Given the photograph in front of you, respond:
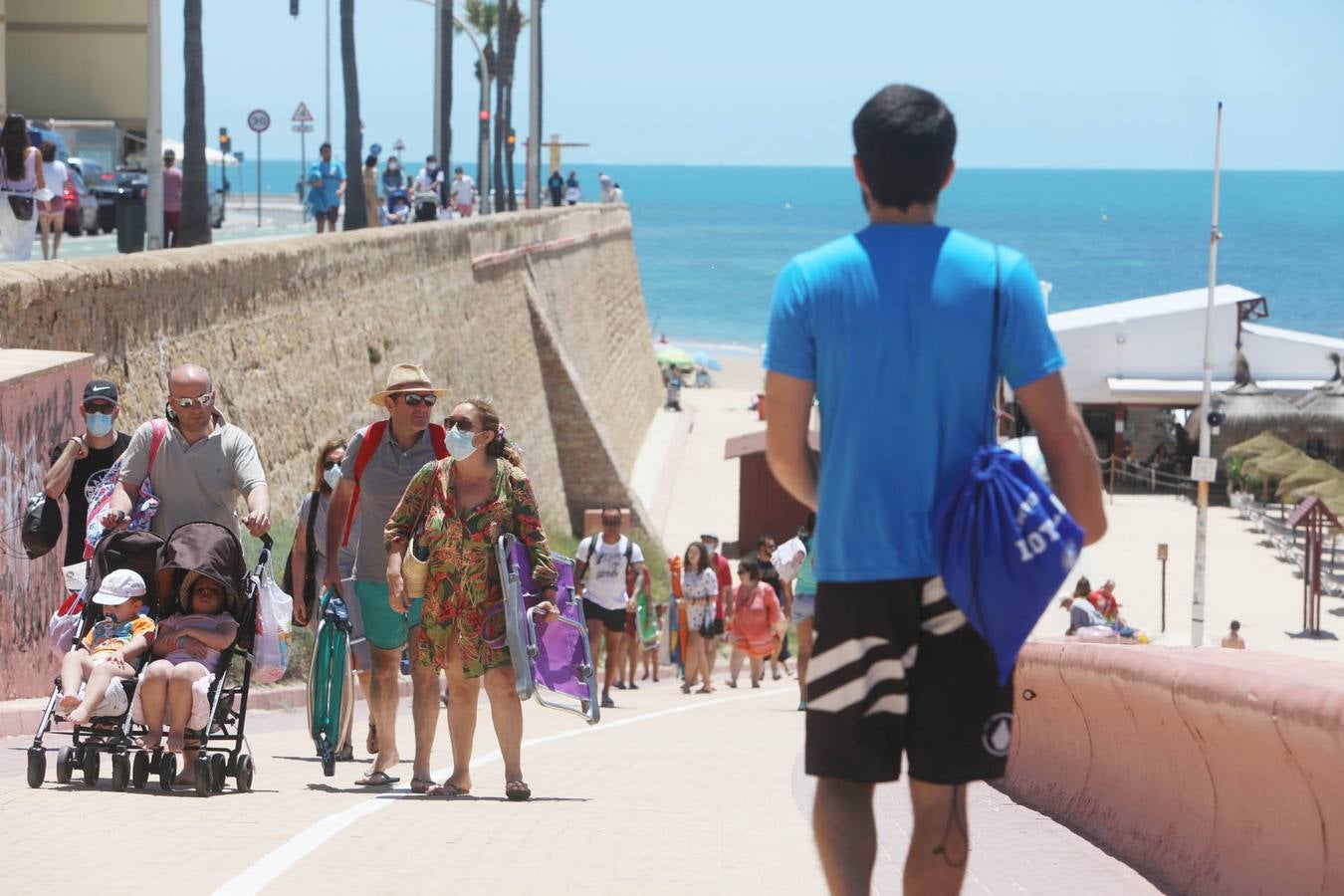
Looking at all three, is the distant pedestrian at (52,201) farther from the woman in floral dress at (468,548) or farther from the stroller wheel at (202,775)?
the stroller wheel at (202,775)

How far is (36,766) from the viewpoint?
24.1 ft

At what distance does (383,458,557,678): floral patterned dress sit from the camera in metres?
7.68

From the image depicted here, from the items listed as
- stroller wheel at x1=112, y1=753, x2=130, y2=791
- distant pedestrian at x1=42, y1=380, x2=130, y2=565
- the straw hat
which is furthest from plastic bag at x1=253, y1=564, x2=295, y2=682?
distant pedestrian at x1=42, y1=380, x2=130, y2=565

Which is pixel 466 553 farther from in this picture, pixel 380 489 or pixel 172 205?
pixel 172 205

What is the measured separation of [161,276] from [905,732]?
1244 centimetres

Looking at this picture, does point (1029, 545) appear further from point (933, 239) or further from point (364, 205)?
point (364, 205)

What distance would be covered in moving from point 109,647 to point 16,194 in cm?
1100

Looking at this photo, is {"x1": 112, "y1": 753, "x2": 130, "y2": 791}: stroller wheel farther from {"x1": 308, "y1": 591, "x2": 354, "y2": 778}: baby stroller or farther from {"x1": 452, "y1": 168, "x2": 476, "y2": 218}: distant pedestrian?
{"x1": 452, "y1": 168, "x2": 476, "y2": 218}: distant pedestrian

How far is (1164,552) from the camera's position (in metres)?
30.0

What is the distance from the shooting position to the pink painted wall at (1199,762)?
475cm

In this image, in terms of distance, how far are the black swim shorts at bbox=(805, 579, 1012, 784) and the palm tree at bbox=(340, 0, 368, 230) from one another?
29.9 meters

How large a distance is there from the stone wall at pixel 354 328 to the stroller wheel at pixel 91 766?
4.92m

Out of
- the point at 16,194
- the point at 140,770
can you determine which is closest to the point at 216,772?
the point at 140,770

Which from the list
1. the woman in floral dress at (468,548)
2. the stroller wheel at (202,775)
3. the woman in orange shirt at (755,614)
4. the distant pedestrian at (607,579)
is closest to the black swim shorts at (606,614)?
the distant pedestrian at (607,579)
